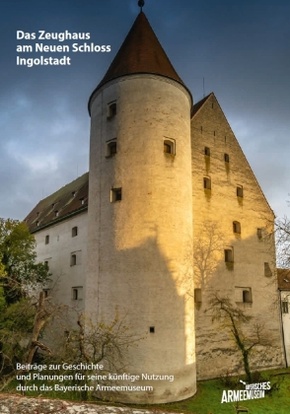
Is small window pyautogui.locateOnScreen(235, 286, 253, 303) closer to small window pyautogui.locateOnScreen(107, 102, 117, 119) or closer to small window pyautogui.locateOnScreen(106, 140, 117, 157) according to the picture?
small window pyautogui.locateOnScreen(106, 140, 117, 157)

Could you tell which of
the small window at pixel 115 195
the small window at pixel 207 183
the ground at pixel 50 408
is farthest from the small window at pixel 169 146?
the ground at pixel 50 408

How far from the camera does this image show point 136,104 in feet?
62.4

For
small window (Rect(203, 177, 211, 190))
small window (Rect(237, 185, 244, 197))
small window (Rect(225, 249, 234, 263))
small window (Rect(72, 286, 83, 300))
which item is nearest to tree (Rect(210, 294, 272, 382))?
small window (Rect(225, 249, 234, 263))

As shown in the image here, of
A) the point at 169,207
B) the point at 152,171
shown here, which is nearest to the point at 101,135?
the point at 152,171

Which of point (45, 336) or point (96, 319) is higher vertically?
point (96, 319)

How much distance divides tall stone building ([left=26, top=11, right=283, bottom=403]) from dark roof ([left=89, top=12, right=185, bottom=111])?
0.27 ft

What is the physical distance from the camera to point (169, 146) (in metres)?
19.6

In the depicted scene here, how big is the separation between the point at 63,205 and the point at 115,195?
1396 centimetres

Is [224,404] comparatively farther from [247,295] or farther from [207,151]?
[207,151]

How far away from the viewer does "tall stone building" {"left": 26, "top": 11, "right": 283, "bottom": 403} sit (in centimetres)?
1714

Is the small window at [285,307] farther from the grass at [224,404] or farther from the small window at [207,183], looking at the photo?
the small window at [207,183]

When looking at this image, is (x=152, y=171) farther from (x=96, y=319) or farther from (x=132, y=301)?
(x=96, y=319)

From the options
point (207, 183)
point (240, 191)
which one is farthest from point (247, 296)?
point (207, 183)

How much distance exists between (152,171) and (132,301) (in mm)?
6404
